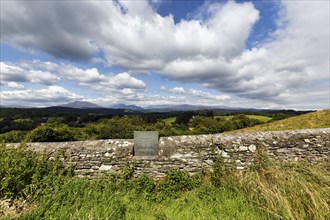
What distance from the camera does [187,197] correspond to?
520 cm

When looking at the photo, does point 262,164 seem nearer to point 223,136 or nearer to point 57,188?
point 223,136

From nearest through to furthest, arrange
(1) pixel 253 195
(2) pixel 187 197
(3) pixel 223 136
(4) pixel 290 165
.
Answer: (1) pixel 253 195, (2) pixel 187 197, (4) pixel 290 165, (3) pixel 223 136

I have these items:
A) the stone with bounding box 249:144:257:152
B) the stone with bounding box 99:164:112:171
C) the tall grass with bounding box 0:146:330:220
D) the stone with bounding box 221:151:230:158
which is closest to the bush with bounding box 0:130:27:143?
the tall grass with bounding box 0:146:330:220

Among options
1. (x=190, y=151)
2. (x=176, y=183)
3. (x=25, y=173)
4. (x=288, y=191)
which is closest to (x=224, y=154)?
(x=190, y=151)

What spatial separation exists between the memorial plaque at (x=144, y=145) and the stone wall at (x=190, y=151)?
0.15 metres

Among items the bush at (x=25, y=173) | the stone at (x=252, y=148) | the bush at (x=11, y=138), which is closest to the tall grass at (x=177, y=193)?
the bush at (x=25, y=173)

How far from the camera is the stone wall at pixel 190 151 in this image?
620 centimetres

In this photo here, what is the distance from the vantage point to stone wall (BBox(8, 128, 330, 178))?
20.3 ft

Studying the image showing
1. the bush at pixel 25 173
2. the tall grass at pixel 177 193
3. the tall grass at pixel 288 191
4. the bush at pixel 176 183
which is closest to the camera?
the tall grass at pixel 288 191

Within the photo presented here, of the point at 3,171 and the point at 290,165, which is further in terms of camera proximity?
the point at 290,165

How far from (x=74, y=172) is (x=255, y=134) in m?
5.71

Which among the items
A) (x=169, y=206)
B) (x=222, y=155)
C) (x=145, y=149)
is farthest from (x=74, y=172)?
(x=222, y=155)

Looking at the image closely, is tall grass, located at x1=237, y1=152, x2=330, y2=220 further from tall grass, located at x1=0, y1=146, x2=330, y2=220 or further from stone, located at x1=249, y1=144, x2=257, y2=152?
stone, located at x1=249, y1=144, x2=257, y2=152

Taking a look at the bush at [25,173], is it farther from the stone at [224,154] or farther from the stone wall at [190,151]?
the stone at [224,154]
